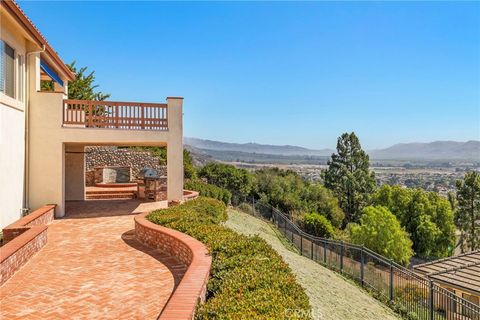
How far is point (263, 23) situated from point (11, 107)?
50.7 ft

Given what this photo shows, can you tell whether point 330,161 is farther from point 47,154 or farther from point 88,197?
point 47,154

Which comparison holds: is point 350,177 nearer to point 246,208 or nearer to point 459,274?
point 246,208

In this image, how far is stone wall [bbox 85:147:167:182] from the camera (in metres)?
21.3

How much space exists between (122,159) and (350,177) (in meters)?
32.0

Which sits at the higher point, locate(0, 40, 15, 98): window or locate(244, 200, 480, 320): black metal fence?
locate(0, 40, 15, 98): window

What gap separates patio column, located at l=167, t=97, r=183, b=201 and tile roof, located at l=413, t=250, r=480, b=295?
12020 millimetres

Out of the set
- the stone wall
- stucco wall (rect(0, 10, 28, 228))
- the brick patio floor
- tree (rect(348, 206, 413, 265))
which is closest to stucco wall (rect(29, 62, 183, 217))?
Answer: stucco wall (rect(0, 10, 28, 228))

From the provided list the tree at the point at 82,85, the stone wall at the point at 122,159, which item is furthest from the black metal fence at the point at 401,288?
the tree at the point at 82,85

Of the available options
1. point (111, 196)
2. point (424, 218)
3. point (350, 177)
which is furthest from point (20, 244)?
point (350, 177)

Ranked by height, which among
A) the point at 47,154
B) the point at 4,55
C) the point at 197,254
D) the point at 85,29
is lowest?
the point at 197,254

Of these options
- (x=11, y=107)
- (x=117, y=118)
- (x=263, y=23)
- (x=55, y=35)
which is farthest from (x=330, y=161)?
(x=11, y=107)

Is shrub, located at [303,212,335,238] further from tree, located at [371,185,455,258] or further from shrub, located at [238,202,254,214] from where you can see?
tree, located at [371,185,455,258]

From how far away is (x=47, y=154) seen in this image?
35.7ft

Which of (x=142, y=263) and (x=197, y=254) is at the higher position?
(x=197, y=254)
